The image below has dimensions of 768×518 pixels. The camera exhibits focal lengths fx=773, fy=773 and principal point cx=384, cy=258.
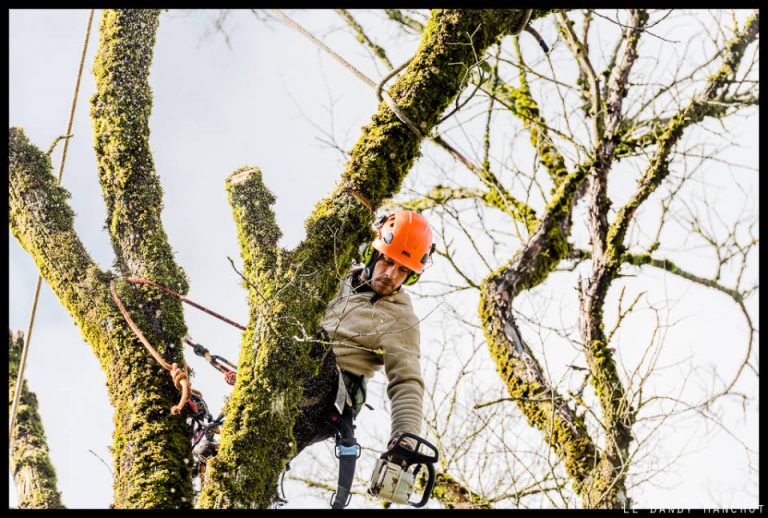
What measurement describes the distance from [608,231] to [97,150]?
14.9ft

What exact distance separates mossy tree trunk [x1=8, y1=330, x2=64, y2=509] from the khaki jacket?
6.43ft

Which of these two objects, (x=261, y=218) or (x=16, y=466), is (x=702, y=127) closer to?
(x=261, y=218)

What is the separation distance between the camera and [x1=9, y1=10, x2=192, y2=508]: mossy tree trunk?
3168 millimetres

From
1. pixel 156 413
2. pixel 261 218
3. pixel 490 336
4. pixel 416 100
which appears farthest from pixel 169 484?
pixel 490 336

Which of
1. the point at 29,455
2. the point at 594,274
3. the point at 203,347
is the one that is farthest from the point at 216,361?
the point at 594,274

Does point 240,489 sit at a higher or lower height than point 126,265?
lower

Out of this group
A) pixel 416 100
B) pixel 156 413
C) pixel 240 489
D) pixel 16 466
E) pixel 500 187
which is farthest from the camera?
pixel 500 187

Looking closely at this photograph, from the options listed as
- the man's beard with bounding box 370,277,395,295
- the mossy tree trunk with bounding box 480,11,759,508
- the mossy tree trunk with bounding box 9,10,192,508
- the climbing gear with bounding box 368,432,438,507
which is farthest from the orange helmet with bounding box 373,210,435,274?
the mossy tree trunk with bounding box 480,11,759,508

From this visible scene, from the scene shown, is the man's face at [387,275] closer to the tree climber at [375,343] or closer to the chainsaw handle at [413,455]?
the tree climber at [375,343]

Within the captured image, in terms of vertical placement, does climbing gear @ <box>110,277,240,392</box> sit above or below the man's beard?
below

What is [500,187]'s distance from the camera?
764cm

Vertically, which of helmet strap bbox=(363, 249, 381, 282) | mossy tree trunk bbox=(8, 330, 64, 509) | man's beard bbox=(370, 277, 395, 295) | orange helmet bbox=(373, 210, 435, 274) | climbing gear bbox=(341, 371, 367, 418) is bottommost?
mossy tree trunk bbox=(8, 330, 64, 509)

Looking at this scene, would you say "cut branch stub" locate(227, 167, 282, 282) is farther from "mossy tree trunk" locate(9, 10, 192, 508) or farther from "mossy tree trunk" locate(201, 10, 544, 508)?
"mossy tree trunk" locate(9, 10, 192, 508)

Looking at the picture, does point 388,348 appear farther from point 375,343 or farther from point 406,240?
point 406,240
